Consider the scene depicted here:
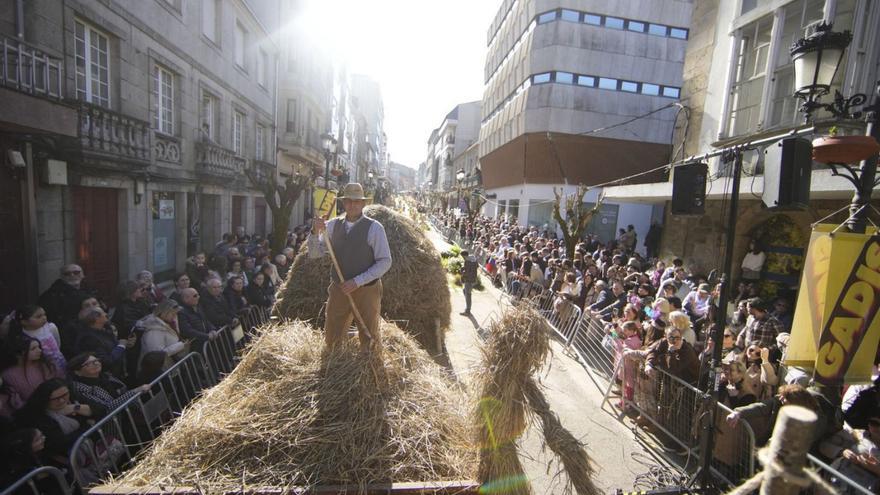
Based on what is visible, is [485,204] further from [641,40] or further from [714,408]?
[714,408]

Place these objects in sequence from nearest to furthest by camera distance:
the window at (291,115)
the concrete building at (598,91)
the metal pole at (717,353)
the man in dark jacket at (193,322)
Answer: the metal pole at (717,353) → the man in dark jacket at (193,322) → the window at (291,115) → the concrete building at (598,91)

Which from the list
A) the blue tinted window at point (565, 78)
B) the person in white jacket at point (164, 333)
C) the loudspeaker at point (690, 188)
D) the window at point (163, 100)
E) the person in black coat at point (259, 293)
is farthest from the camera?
the blue tinted window at point (565, 78)

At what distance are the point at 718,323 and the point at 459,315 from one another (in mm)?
6769

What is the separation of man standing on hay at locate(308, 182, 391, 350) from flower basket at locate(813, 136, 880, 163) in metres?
4.34

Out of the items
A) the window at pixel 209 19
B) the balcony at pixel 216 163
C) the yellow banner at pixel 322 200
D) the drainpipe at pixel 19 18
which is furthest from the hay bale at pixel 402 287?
the window at pixel 209 19

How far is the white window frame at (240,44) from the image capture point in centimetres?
1612

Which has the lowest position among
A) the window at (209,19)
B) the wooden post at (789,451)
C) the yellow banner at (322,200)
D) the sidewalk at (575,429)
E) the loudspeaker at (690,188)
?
the sidewalk at (575,429)

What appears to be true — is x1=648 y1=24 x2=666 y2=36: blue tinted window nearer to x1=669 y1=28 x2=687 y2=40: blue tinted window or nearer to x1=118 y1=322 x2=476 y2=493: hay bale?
x1=669 y1=28 x2=687 y2=40: blue tinted window

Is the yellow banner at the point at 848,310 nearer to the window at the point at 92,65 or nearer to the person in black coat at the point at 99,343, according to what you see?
the person in black coat at the point at 99,343

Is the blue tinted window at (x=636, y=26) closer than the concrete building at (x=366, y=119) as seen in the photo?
Yes

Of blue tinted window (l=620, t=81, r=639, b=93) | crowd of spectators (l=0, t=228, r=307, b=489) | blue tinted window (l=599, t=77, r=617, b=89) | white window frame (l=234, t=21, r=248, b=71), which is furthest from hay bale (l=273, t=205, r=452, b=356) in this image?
blue tinted window (l=620, t=81, r=639, b=93)

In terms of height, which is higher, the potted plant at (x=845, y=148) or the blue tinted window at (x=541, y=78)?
the blue tinted window at (x=541, y=78)

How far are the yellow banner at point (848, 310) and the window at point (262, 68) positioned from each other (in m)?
20.7

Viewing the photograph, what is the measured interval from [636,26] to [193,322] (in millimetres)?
28076
